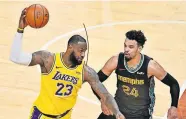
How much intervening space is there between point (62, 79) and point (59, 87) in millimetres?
107

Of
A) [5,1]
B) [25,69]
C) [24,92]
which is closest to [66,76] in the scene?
[24,92]

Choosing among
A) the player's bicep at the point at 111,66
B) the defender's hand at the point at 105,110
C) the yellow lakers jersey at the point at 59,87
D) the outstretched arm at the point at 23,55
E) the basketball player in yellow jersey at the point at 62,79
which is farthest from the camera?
the player's bicep at the point at 111,66

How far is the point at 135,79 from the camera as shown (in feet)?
25.7

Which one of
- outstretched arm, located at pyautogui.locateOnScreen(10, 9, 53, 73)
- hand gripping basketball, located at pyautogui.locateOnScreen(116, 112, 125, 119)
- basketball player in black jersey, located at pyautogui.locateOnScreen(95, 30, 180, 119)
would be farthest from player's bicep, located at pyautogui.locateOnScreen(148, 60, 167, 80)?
outstretched arm, located at pyautogui.locateOnScreen(10, 9, 53, 73)

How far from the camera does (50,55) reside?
7438mm

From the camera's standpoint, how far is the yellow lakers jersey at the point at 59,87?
7.40 meters

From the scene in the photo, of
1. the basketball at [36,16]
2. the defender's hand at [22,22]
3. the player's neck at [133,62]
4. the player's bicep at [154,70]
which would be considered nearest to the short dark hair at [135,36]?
the player's neck at [133,62]

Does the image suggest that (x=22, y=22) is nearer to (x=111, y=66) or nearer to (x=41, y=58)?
(x=41, y=58)

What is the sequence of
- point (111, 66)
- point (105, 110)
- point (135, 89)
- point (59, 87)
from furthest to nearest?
point (111, 66)
point (135, 89)
point (105, 110)
point (59, 87)

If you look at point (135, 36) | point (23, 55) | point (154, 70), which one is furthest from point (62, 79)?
point (154, 70)

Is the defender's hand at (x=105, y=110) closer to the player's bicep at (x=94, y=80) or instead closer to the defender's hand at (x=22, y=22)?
the player's bicep at (x=94, y=80)

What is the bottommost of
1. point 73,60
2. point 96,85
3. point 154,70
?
point 96,85

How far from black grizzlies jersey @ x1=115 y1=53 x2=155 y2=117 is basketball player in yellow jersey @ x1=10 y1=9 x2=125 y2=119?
1.41ft

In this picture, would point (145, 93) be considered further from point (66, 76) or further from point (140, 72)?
point (66, 76)
